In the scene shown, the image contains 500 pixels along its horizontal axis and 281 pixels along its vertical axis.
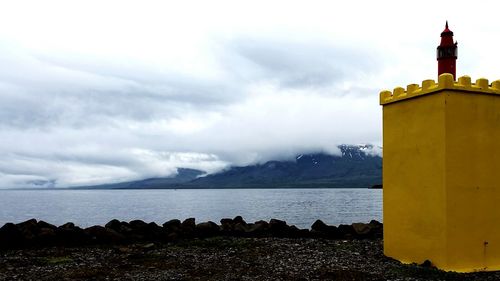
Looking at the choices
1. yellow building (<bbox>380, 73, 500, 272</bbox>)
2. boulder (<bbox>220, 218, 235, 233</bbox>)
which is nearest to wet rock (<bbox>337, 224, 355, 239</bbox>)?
boulder (<bbox>220, 218, 235, 233</bbox>)

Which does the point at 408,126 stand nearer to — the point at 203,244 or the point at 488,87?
the point at 488,87

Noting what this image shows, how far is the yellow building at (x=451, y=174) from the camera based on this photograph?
12305mm

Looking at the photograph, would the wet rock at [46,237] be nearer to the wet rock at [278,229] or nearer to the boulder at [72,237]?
the boulder at [72,237]

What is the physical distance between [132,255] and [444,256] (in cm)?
874

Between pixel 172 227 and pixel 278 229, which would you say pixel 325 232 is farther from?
pixel 172 227

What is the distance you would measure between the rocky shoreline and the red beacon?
17.5ft

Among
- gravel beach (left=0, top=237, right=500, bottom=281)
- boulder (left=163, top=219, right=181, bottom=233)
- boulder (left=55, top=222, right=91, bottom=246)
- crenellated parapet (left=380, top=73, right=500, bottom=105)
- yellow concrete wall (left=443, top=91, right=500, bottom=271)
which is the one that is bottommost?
gravel beach (left=0, top=237, right=500, bottom=281)

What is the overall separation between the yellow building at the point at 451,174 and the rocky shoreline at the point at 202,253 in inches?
26.7

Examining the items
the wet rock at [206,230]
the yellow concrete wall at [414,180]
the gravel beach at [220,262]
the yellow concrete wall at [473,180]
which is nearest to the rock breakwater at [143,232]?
the wet rock at [206,230]

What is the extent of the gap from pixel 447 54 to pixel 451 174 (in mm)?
3348

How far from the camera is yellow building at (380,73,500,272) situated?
40.4 feet

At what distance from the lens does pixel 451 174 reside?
12305mm

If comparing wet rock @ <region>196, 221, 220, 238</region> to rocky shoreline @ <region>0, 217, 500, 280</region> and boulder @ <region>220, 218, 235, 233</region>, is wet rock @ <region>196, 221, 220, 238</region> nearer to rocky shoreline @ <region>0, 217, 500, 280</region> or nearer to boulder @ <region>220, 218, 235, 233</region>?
rocky shoreline @ <region>0, 217, 500, 280</region>

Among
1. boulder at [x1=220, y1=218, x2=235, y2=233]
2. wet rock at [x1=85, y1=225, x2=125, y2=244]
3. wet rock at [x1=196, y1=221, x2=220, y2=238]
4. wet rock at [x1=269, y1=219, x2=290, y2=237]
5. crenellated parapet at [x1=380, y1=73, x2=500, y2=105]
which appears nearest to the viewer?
crenellated parapet at [x1=380, y1=73, x2=500, y2=105]
